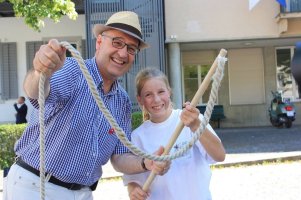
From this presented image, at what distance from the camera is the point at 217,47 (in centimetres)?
1938

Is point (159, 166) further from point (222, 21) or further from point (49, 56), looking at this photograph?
point (222, 21)

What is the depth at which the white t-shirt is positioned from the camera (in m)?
2.90

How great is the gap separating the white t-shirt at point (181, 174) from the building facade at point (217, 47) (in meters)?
12.4

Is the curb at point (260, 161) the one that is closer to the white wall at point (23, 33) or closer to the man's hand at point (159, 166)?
the man's hand at point (159, 166)

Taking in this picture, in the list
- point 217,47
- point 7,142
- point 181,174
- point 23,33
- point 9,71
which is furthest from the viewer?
point 217,47

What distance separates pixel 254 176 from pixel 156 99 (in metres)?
6.27

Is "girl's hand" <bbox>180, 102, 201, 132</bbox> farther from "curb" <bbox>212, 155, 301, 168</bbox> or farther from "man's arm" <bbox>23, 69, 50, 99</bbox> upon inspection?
"curb" <bbox>212, 155, 301, 168</bbox>

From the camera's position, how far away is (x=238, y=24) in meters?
16.8

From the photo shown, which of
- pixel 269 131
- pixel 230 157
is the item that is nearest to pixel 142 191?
pixel 230 157

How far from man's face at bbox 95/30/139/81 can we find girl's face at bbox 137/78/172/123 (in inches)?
11.0

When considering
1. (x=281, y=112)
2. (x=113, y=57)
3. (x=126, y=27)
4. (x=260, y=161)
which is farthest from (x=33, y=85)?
(x=281, y=112)

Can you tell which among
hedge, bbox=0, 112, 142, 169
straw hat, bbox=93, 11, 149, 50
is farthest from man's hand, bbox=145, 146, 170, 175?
hedge, bbox=0, 112, 142, 169

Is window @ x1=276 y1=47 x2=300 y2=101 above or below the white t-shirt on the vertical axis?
above

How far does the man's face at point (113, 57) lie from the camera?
2780mm
